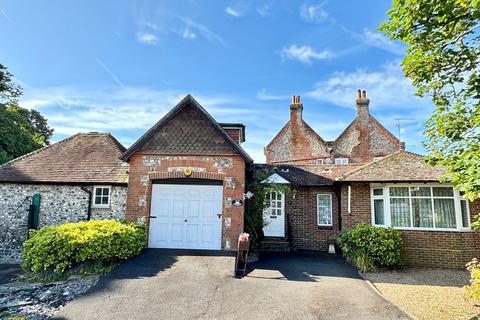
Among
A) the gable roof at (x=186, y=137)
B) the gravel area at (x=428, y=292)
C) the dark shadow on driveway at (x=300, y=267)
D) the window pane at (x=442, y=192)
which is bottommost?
the gravel area at (x=428, y=292)

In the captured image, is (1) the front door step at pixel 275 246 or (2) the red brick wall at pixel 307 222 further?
(2) the red brick wall at pixel 307 222

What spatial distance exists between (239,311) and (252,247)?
17.8 feet

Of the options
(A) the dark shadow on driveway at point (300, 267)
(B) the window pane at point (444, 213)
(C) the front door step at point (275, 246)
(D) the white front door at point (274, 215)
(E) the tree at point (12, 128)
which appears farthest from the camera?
(E) the tree at point (12, 128)

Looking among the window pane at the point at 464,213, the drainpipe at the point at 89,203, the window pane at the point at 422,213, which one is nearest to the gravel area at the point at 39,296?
the drainpipe at the point at 89,203

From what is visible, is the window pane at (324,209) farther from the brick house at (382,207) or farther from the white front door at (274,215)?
the white front door at (274,215)

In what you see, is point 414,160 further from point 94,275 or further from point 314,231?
point 94,275

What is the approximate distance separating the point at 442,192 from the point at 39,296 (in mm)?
13034

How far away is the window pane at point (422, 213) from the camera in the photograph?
34.1ft

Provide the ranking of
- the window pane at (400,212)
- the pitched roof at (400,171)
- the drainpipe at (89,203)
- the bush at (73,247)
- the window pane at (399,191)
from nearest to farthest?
1. the bush at (73,247)
2. the pitched roof at (400,171)
3. the window pane at (400,212)
4. the window pane at (399,191)
5. the drainpipe at (89,203)

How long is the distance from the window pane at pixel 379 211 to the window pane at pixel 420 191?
46.2 inches

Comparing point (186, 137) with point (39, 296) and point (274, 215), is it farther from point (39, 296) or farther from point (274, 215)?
point (39, 296)

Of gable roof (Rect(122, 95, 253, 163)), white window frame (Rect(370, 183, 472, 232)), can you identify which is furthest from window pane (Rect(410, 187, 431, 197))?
gable roof (Rect(122, 95, 253, 163))

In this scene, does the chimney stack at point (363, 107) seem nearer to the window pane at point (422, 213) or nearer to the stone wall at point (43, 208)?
the window pane at point (422, 213)

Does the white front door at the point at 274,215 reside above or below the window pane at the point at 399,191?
below
